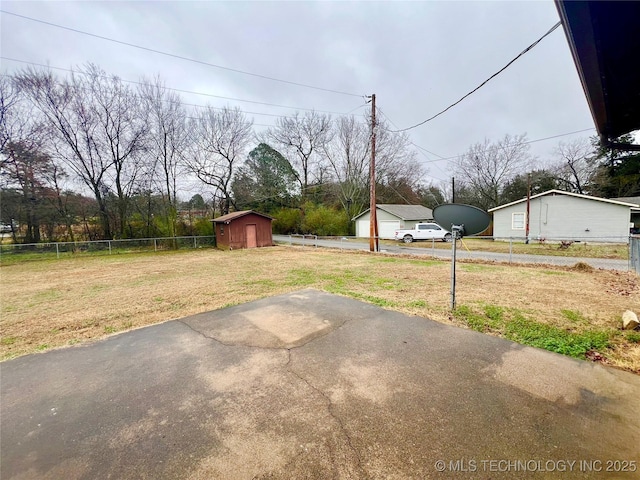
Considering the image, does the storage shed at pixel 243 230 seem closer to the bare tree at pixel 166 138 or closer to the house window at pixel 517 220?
the bare tree at pixel 166 138

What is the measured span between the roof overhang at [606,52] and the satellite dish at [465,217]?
5.90 ft

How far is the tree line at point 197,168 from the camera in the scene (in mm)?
15859

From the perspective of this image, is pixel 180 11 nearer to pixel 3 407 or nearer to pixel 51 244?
pixel 3 407

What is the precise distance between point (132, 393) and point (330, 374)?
2.07 metres

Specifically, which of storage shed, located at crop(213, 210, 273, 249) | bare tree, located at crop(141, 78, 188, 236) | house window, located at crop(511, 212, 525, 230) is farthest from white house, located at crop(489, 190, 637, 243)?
bare tree, located at crop(141, 78, 188, 236)

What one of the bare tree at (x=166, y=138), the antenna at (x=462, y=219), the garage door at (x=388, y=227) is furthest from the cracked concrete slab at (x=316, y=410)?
the garage door at (x=388, y=227)

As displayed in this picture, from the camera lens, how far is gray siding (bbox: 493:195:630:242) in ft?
54.4

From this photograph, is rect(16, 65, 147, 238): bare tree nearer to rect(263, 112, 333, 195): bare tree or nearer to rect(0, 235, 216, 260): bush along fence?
rect(0, 235, 216, 260): bush along fence

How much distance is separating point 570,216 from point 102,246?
32155mm

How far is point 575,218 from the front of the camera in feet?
57.9

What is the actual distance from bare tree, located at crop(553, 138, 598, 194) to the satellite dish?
103 feet

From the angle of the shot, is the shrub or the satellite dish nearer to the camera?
the satellite dish

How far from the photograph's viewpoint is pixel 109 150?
1828 cm

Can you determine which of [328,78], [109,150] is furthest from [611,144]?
[109,150]
